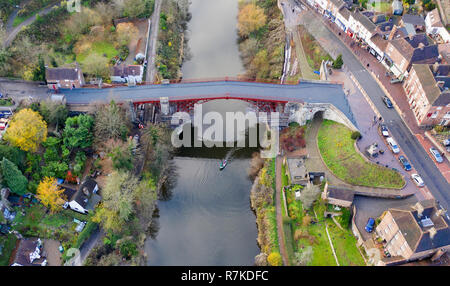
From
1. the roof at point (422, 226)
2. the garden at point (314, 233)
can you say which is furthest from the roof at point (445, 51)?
the garden at point (314, 233)

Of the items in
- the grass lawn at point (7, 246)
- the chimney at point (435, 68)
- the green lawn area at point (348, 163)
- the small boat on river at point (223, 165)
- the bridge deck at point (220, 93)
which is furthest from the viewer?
the chimney at point (435, 68)

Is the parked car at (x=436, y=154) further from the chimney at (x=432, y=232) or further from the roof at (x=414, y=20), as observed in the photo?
the roof at (x=414, y=20)

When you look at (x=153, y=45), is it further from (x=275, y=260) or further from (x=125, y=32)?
(x=275, y=260)

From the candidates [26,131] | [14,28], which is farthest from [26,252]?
[14,28]

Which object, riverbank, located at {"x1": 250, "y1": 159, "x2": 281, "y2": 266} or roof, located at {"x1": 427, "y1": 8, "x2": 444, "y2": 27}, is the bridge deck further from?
roof, located at {"x1": 427, "y1": 8, "x2": 444, "y2": 27}

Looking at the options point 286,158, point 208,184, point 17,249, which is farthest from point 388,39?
point 17,249

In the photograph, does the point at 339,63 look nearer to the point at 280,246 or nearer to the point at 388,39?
the point at 388,39
